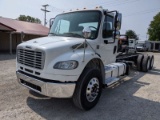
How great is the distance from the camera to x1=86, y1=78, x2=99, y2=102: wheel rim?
428 cm

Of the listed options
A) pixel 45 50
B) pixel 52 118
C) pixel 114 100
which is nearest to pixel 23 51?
pixel 45 50

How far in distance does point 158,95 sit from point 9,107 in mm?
4627

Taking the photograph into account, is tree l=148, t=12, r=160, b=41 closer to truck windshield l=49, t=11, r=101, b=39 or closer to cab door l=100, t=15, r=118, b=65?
cab door l=100, t=15, r=118, b=65

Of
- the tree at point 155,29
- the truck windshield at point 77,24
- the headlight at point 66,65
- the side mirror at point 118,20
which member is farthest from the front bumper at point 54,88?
the tree at point 155,29

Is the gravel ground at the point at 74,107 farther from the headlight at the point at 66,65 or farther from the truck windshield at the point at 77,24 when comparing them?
the truck windshield at the point at 77,24

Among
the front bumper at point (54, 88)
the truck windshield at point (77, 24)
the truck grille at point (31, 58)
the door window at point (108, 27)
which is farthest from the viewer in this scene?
the door window at point (108, 27)

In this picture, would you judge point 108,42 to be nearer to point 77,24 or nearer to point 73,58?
point 77,24

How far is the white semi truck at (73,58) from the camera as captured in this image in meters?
3.75

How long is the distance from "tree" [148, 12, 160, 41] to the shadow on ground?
53591 mm

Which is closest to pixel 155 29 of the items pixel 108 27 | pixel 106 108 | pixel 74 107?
pixel 108 27

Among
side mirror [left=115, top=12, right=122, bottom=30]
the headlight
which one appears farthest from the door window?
the headlight

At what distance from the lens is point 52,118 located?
388cm

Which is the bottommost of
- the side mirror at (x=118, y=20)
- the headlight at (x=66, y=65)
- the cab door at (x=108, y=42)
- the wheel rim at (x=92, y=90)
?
the wheel rim at (x=92, y=90)

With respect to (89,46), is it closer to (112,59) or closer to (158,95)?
(112,59)
